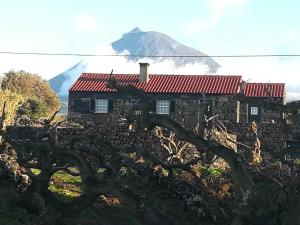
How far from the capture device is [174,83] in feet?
149

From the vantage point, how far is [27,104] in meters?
43.3

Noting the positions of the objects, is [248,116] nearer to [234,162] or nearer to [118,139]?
[118,139]

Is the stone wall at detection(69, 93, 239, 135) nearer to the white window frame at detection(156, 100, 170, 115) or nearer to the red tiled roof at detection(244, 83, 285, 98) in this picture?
the white window frame at detection(156, 100, 170, 115)

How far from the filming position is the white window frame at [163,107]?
43.4m

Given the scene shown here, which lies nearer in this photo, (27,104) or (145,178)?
(145,178)

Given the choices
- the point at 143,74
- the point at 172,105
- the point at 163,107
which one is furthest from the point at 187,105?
the point at 143,74

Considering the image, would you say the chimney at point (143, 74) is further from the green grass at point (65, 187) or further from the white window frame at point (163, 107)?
the green grass at point (65, 187)

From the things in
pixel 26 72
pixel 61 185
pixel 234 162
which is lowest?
pixel 61 185

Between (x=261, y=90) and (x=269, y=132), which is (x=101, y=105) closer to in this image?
(x=261, y=90)

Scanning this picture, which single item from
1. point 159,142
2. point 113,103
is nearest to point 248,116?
point 113,103

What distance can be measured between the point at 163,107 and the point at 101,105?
17.2 ft

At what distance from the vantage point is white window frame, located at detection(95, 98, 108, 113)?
44469 millimetres

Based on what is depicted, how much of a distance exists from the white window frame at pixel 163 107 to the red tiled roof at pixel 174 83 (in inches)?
35.3

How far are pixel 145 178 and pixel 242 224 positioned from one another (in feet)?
15.4
